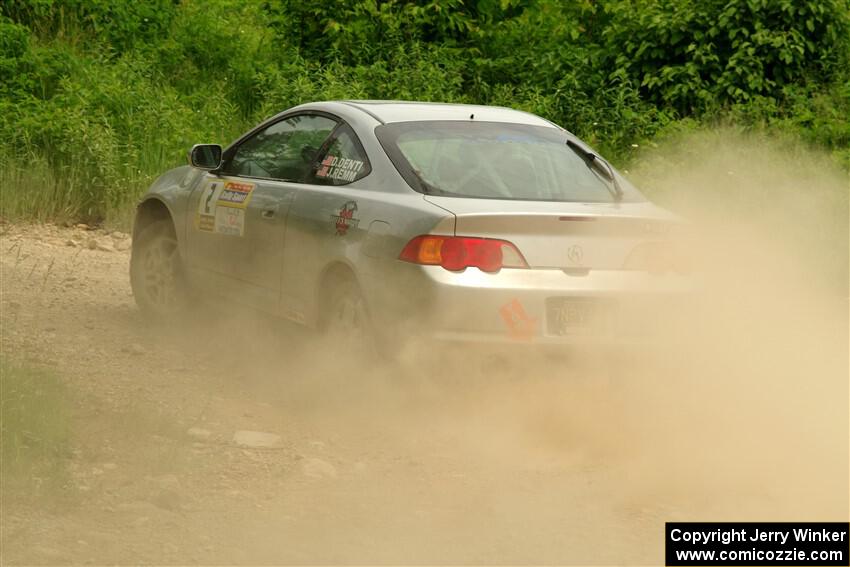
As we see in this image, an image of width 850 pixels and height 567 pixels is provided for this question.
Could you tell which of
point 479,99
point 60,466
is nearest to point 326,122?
point 60,466

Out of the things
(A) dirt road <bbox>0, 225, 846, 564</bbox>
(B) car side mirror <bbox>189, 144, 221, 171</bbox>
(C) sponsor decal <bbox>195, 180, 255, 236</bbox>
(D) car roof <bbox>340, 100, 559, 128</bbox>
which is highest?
(D) car roof <bbox>340, 100, 559, 128</bbox>

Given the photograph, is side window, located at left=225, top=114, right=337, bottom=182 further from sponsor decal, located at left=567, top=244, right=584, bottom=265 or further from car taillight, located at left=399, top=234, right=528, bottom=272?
sponsor decal, located at left=567, top=244, right=584, bottom=265

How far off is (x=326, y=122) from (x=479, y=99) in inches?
343

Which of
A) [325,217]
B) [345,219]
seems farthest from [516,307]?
[325,217]

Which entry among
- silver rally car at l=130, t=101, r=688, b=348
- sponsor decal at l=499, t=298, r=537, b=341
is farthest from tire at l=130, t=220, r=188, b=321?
sponsor decal at l=499, t=298, r=537, b=341

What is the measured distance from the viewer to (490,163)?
6.87 metres

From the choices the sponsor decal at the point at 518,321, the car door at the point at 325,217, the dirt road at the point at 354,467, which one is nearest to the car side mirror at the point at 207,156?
the car door at the point at 325,217

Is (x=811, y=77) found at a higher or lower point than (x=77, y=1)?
lower

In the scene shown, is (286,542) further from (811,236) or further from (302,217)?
(811,236)

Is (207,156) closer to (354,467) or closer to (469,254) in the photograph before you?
(469,254)

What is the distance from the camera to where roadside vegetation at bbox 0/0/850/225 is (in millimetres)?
13117

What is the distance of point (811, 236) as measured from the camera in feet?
37.0

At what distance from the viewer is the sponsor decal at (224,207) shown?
778 cm

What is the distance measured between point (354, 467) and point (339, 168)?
1.96 meters
